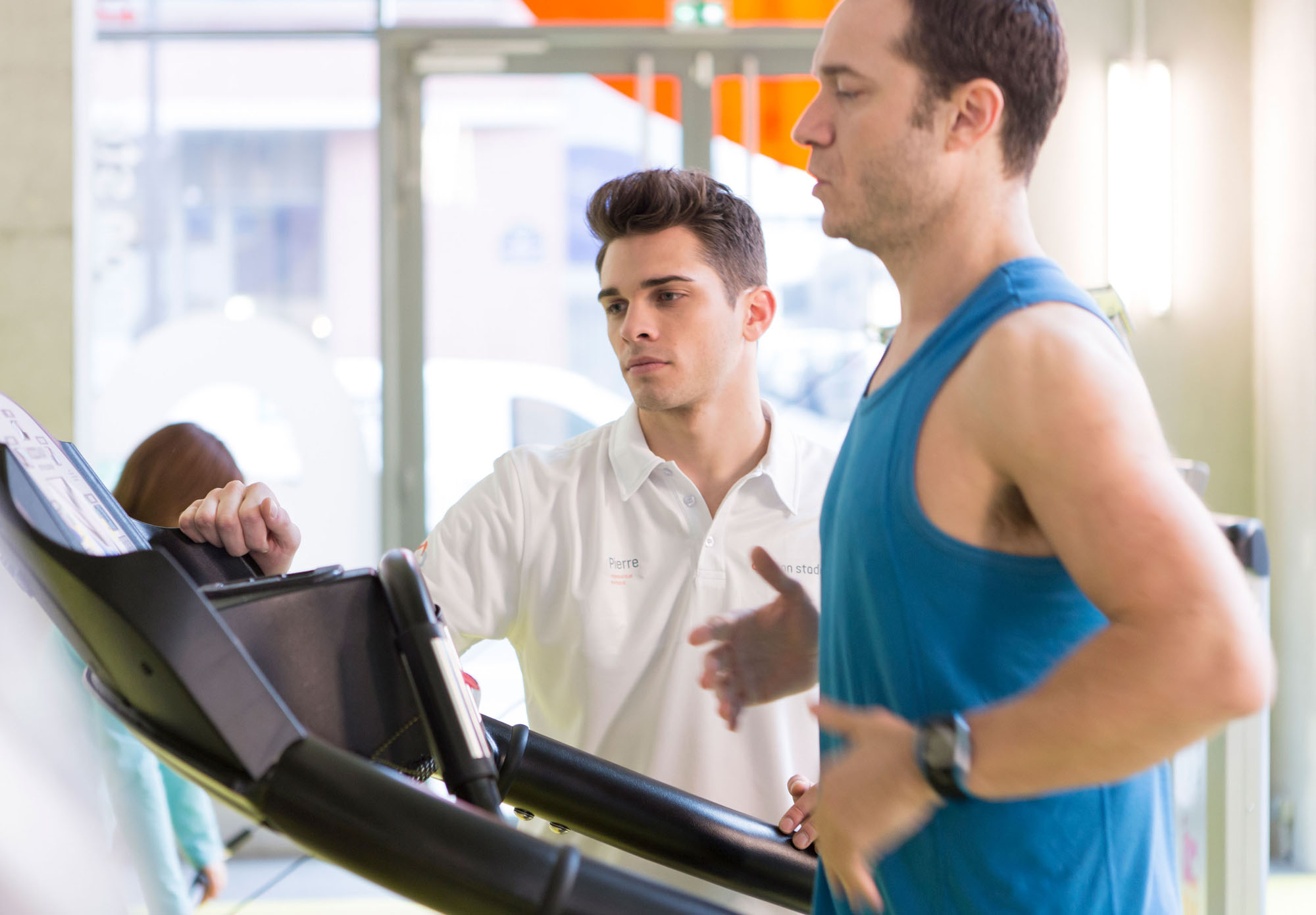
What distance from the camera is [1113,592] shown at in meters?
0.74

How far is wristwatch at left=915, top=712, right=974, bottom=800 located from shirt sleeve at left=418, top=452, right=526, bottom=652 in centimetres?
110

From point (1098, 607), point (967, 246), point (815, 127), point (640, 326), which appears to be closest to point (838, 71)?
point (815, 127)

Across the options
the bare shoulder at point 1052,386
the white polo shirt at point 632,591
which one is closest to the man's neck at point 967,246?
the bare shoulder at point 1052,386

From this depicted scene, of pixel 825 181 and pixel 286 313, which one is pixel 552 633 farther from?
pixel 286 313

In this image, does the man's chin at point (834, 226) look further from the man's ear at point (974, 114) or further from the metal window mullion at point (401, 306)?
the metal window mullion at point (401, 306)

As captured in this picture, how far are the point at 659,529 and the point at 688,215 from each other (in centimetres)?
56

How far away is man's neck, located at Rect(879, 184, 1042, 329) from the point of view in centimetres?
94

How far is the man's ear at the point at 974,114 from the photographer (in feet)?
3.03

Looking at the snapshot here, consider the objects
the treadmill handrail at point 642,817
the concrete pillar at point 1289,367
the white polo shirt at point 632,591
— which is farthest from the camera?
the concrete pillar at point 1289,367

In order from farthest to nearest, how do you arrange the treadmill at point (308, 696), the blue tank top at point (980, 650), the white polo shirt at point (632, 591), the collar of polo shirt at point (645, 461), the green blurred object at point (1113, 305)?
the green blurred object at point (1113, 305), the collar of polo shirt at point (645, 461), the white polo shirt at point (632, 591), the blue tank top at point (980, 650), the treadmill at point (308, 696)

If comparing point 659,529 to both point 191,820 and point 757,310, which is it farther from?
point 191,820

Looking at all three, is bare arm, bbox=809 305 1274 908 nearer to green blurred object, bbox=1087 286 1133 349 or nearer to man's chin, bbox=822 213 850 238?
man's chin, bbox=822 213 850 238

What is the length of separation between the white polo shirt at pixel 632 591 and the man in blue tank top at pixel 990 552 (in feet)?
2.30

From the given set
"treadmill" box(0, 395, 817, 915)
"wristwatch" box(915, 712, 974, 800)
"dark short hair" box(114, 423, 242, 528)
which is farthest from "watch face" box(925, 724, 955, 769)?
"dark short hair" box(114, 423, 242, 528)
